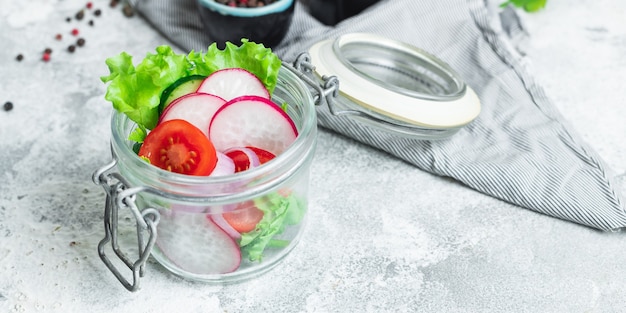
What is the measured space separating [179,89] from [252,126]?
0.17m

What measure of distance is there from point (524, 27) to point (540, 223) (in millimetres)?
763

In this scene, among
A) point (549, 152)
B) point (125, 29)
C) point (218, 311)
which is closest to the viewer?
point (218, 311)

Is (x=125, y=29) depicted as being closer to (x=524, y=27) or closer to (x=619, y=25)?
(x=524, y=27)

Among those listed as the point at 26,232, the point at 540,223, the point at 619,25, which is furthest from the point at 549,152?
the point at 26,232

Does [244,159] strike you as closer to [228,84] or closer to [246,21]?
[228,84]

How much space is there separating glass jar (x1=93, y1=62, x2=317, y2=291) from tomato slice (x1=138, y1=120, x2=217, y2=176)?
4 cm

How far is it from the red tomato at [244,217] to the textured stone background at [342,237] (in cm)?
18

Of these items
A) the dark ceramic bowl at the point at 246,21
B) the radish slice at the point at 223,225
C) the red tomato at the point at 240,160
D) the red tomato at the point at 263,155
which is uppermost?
the red tomato at the point at 240,160

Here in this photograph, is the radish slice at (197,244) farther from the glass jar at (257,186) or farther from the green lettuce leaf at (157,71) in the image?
the green lettuce leaf at (157,71)

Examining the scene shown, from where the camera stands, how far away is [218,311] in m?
1.43

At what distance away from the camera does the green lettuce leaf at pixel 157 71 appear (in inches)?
54.1

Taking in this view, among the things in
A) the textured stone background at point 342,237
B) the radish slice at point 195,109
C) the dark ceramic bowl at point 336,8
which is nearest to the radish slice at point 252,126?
the radish slice at point 195,109

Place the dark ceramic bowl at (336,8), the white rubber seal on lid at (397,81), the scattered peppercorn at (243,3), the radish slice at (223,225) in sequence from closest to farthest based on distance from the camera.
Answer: the radish slice at (223,225)
the white rubber seal on lid at (397,81)
the scattered peppercorn at (243,3)
the dark ceramic bowl at (336,8)

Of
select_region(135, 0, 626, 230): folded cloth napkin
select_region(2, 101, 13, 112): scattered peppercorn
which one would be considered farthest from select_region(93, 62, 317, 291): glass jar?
select_region(2, 101, 13, 112): scattered peppercorn
